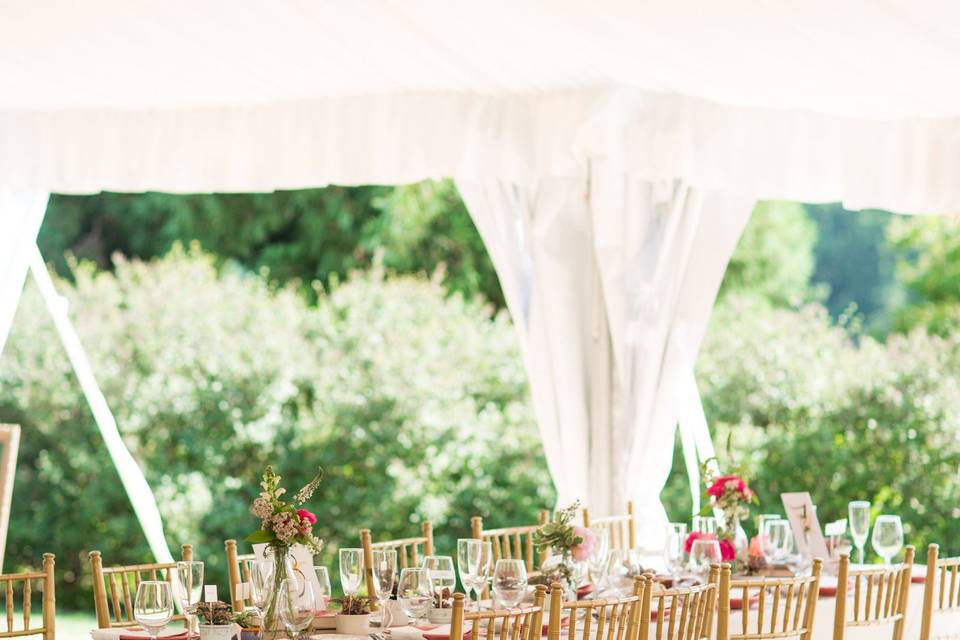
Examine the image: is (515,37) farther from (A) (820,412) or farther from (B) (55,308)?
(A) (820,412)

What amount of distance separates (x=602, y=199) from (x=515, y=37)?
39.1 inches

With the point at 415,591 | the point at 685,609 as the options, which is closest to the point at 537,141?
the point at 415,591

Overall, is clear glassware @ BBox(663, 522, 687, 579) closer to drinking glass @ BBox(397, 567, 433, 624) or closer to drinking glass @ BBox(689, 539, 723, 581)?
drinking glass @ BBox(689, 539, 723, 581)

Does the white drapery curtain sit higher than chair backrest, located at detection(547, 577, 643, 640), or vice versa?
the white drapery curtain

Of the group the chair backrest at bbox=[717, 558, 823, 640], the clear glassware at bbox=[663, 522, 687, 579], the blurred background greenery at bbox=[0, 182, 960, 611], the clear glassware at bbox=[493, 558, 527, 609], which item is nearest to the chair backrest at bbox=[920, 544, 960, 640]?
the chair backrest at bbox=[717, 558, 823, 640]

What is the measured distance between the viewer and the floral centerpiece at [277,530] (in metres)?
3.35

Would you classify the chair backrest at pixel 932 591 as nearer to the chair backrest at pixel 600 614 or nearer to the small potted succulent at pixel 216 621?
the chair backrest at pixel 600 614

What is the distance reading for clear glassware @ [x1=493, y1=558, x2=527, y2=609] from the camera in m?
3.50

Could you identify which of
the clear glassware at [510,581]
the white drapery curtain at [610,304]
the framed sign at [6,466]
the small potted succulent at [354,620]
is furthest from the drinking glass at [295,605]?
the framed sign at [6,466]

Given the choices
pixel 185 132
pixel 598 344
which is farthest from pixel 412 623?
pixel 185 132

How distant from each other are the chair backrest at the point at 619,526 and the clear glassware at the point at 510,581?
1.41 metres

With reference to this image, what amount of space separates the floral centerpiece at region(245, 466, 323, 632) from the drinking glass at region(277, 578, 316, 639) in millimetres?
67

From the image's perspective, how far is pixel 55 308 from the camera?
20.1 feet

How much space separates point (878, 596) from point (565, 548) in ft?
2.84
